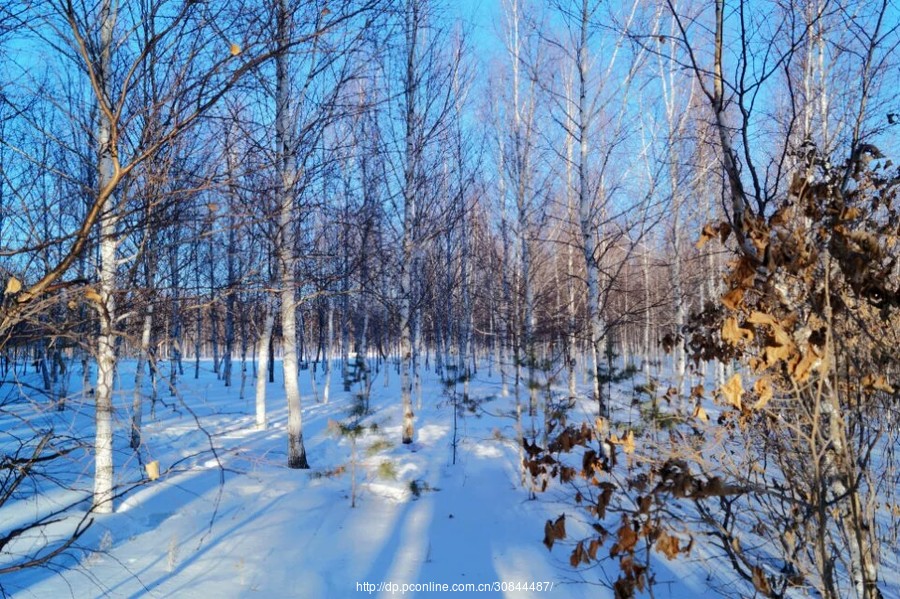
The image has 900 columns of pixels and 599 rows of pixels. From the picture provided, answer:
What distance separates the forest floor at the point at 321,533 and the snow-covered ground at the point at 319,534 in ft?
0.06

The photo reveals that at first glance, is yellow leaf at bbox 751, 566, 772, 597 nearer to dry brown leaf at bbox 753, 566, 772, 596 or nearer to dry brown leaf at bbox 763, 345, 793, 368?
dry brown leaf at bbox 753, 566, 772, 596

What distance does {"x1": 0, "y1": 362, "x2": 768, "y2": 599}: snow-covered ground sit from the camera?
4121 mm

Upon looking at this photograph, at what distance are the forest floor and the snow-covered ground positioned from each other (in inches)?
0.7

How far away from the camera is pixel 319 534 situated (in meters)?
5.39

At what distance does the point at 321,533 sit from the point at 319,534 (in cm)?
3

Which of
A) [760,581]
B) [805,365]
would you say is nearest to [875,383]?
[805,365]

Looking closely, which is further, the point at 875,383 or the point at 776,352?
the point at 875,383

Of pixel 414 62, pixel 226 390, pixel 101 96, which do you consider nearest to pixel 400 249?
pixel 414 62

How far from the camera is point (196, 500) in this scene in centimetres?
612

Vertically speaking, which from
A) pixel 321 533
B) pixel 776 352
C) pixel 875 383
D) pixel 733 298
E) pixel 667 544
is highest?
pixel 733 298

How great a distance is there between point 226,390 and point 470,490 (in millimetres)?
15185

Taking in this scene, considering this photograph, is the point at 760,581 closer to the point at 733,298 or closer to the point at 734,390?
the point at 734,390

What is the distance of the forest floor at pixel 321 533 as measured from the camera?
4105 millimetres

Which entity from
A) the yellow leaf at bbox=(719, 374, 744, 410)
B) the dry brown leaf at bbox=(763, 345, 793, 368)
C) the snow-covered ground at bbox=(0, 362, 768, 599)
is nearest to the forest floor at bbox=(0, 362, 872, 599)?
the snow-covered ground at bbox=(0, 362, 768, 599)
